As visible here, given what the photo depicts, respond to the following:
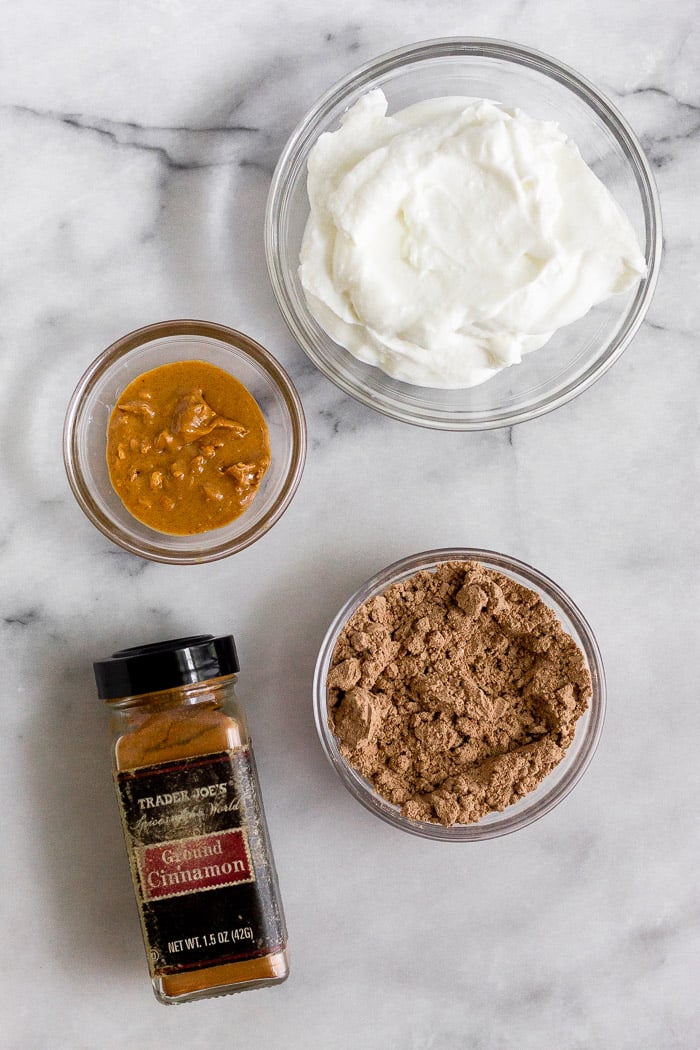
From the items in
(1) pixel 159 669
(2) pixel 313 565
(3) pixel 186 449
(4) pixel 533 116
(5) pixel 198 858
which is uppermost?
(4) pixel 533 116

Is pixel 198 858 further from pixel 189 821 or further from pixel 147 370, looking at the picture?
pixel 147 370

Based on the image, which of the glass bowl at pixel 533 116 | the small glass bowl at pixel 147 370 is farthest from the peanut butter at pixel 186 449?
the glass bowl at pixel 533 116

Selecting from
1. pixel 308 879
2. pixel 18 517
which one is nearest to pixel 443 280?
pixel 18 517

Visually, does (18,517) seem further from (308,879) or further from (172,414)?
(308,879)

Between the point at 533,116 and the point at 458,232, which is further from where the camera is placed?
the point at 533,116

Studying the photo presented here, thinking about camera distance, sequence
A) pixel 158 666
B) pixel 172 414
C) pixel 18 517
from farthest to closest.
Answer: pixel 18 517, pixel 172 414, pixel 158 666

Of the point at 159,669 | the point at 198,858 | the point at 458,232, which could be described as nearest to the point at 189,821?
the point at 198,858

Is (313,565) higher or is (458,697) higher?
(313,565)
